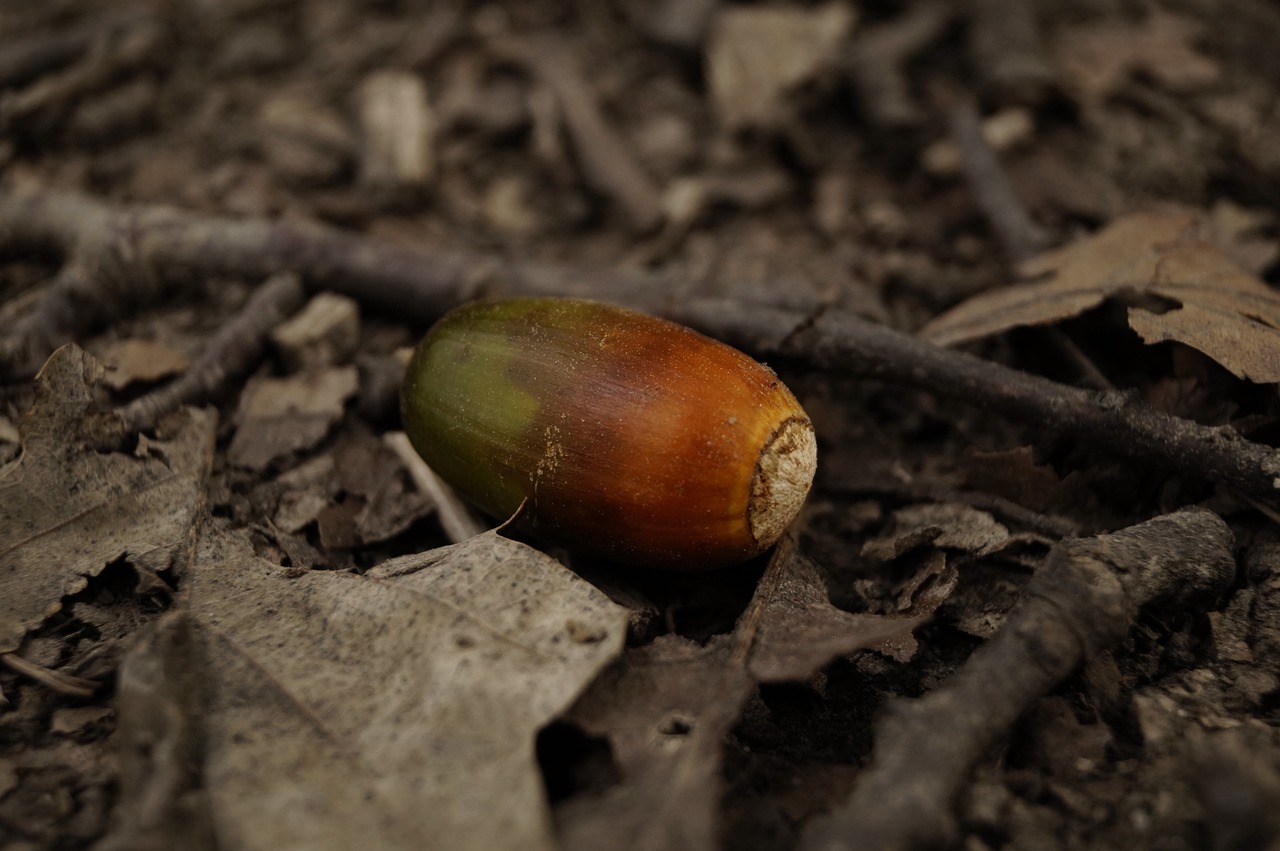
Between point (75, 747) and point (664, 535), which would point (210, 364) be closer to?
point (75, 747)

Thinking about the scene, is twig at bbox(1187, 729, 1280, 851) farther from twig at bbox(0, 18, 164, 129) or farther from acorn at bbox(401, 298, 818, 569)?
twig at bbox(0, 18, 164, 129)

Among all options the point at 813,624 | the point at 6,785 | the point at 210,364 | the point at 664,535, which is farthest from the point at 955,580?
the point at 210,364

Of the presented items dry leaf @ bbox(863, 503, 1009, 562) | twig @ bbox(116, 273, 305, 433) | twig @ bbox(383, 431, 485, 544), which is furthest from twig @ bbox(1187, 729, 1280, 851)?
twig @ bbox(116, 273, 305, 433)

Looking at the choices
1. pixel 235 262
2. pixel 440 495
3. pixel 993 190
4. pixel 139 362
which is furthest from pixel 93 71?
pixel 993 190

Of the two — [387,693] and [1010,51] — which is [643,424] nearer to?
[387,693]

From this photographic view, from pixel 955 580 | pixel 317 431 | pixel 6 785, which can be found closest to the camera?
pixel 6 785

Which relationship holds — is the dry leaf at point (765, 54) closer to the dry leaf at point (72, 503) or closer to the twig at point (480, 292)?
the twig at point (480, 292)

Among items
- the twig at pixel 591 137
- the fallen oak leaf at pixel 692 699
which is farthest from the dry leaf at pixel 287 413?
the twig at pixel 591 137
